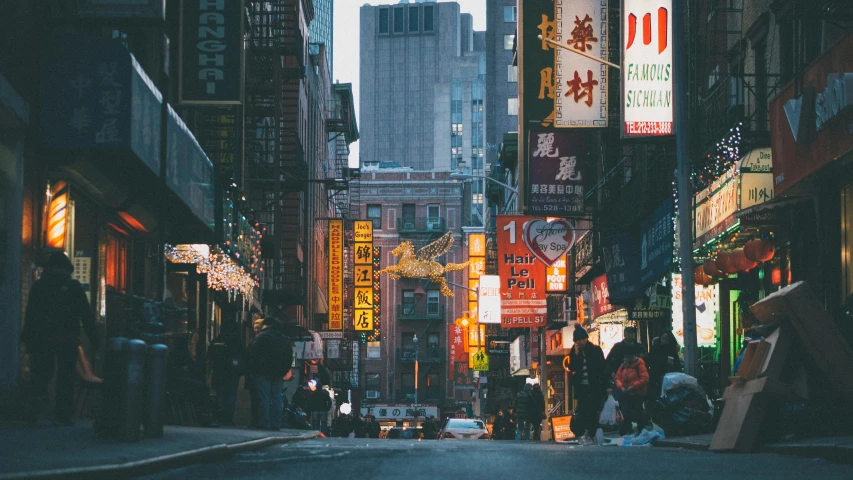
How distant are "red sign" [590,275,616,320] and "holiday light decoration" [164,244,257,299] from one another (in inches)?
371

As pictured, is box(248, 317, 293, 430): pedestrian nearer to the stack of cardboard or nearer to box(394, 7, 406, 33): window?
the stack of cardboard

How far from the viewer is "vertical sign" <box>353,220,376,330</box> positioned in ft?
197

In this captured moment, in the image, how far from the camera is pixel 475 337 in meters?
69.6

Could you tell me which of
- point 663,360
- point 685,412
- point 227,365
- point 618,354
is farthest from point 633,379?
point 227,365

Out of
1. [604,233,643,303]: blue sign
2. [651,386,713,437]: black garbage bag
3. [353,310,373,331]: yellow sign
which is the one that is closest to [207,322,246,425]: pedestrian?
[651,386,713,437]: black garbage bag

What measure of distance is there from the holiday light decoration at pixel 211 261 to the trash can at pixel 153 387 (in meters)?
10.7

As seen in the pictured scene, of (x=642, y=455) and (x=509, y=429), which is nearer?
(x=642, y=455)

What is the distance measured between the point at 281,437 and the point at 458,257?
83533 mm

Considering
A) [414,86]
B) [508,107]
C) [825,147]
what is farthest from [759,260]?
[414,86]

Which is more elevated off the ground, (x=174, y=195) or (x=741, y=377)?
(x=174, y=195)

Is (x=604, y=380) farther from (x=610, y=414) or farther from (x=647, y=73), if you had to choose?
(x=647, y=73)

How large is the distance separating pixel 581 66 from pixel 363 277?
3432 cm

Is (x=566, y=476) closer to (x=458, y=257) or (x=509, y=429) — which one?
(x=509, y=429)

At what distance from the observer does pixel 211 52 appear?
20766 mm
